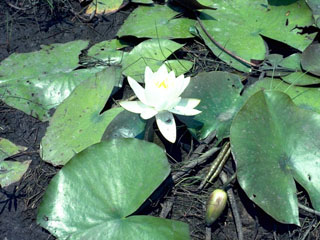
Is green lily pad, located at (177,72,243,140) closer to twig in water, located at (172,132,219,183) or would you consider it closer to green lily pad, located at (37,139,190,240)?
twig in water, located at (172,132,219,183)

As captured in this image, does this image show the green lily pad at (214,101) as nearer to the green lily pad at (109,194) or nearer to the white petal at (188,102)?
the white petal at (188,102)

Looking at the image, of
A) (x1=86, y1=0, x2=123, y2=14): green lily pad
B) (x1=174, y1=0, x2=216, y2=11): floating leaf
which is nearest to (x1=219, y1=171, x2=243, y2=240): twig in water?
(x1=174, y1=0, x2=216, y2=11): floating leaf

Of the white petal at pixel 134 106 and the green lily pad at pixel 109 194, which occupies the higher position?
the white petal at pixel 134 106

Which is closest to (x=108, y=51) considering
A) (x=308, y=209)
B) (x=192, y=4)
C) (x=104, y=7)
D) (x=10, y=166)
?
(x=104, y=7)

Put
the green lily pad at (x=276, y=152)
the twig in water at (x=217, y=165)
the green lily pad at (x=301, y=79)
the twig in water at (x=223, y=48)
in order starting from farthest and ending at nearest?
the twig in water at (x=223, y=48)
the green lily pad at (x=301, y=79)
the twig in water at (x=217, y=165)
the green lily pad at (x=276, y=152)

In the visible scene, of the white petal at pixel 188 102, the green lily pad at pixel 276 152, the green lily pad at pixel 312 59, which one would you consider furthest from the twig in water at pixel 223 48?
the white petal at pixel 188 102

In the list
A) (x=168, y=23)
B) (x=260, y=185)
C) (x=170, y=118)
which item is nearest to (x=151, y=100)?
(x=170, y=118)

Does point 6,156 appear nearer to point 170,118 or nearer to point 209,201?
point 170,118

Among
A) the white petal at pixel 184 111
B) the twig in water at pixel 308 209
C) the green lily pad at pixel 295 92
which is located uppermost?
the white petal at pixel 184 111
